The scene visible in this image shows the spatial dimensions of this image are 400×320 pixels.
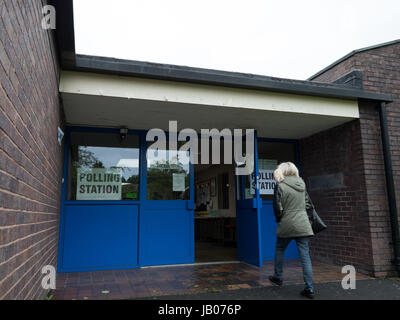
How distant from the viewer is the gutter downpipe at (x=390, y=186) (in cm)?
432

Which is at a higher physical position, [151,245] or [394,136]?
[394,136]

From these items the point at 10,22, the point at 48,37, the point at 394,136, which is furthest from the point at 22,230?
the point at 394,136

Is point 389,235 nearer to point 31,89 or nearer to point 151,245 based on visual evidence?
point 151,245

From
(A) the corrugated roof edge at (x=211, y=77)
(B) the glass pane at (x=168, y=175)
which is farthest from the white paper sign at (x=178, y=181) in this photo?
(A) the corrugated roof edge at (x=211, y=77)

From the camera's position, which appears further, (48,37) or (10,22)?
(48,37)

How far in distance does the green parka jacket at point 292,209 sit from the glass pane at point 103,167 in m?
2.54

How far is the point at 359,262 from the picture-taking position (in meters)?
4.54

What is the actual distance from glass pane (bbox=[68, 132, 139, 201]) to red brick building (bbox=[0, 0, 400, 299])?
2 cm

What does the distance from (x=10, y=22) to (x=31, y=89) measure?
0.61 meters

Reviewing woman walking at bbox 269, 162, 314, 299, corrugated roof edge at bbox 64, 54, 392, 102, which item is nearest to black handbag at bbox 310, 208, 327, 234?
woman walking at bbox 269, 162, 314, 299

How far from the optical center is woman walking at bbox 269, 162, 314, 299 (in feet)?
11.2

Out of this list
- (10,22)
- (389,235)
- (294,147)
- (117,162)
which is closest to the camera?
(10,22)

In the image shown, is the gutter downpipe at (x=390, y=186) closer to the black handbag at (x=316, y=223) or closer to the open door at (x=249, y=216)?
the black handbag at (x=316, y=223)

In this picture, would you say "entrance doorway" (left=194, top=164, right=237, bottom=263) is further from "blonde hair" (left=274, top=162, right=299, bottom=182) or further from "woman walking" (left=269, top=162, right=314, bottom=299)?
"blonde hair" (left=274, top=162, right=299, bottom=182)
